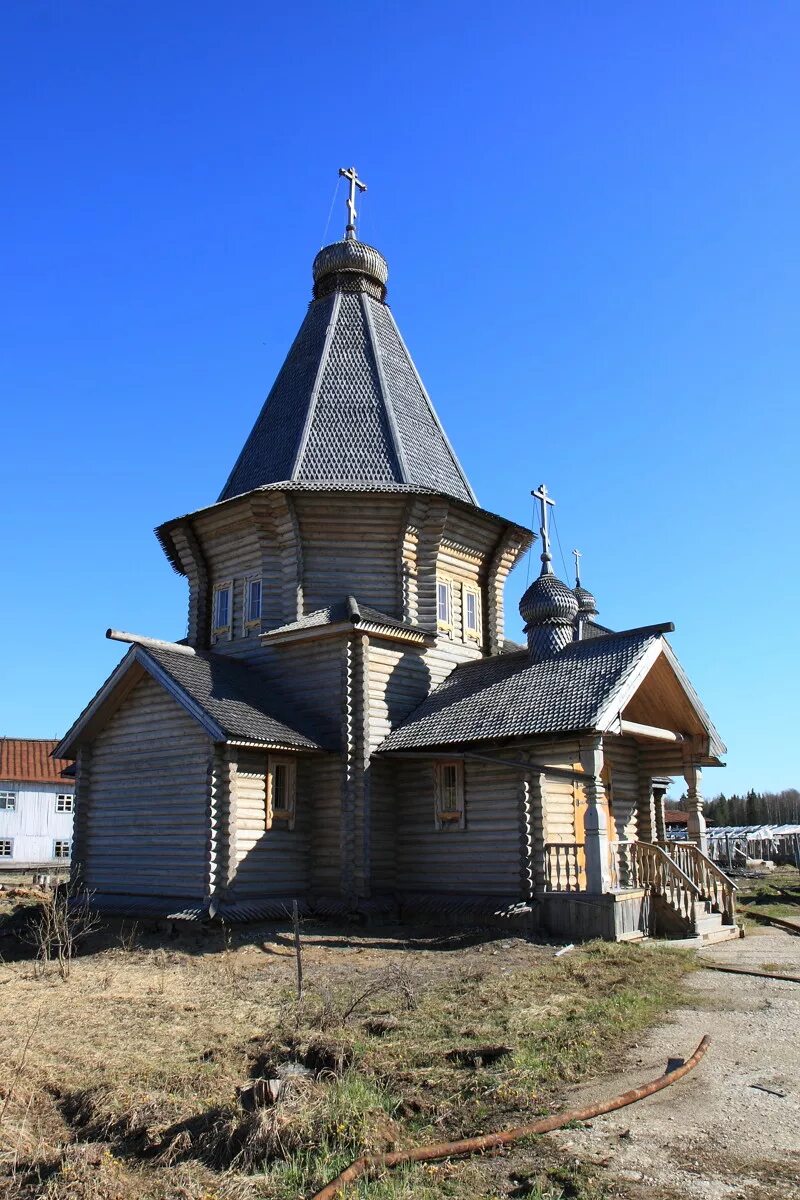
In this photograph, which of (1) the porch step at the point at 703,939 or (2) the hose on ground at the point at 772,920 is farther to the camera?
(2) the hose on ground at the point at 772,920

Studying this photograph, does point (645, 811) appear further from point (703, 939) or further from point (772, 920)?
A: point (703, 939)

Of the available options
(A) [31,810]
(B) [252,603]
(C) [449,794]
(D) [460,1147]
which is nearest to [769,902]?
(C) [449,794]

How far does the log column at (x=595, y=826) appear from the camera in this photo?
45.5 ft

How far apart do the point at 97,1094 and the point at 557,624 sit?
1238 cm

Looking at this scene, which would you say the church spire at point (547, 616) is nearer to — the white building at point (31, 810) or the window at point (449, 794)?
the window at point (449, 794)

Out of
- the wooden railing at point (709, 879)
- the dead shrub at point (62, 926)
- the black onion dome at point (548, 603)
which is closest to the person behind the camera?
the dead shrub at point (62, 926)

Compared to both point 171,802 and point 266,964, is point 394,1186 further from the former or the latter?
point 171,802

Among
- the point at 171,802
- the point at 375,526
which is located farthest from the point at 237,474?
the point at 171,802

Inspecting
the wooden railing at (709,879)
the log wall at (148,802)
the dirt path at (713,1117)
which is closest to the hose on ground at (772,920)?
the wooden railing at (709,879)

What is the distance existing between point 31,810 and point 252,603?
2576 centimetres

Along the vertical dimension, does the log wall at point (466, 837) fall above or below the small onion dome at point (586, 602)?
below

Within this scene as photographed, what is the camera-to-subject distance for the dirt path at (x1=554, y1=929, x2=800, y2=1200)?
497cm

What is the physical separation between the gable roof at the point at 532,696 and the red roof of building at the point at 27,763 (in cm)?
2667

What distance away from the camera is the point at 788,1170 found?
5090mm
